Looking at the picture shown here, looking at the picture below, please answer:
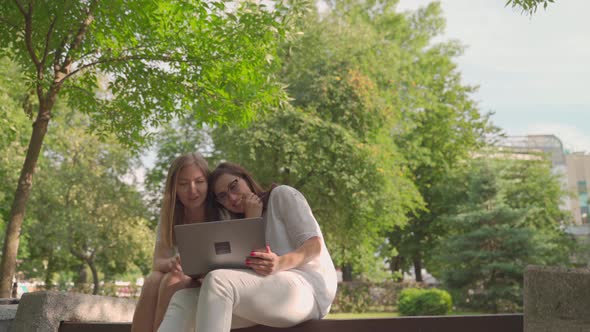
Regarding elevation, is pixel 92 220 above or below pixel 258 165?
below

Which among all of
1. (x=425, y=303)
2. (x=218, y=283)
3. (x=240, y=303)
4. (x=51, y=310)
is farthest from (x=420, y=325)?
(x=425, y=303)

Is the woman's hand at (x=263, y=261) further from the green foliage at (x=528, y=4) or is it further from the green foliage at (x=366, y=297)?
the green foliage at (x=366, y=297)

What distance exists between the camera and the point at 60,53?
902 cm

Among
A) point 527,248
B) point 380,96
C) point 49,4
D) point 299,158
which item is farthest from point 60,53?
point 527,248

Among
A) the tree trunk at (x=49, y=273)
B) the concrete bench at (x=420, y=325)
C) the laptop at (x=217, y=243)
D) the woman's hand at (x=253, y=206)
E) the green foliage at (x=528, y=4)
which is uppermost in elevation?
the green foliage at (x=528, y=4)

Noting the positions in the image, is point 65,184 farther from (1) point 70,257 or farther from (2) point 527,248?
(2) point 527,248

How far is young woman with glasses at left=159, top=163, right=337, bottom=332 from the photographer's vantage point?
128 inches

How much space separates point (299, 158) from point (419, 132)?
10854 mm

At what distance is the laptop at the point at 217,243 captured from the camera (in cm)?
336

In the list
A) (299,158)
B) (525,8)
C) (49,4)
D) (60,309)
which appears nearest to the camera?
(60,309)

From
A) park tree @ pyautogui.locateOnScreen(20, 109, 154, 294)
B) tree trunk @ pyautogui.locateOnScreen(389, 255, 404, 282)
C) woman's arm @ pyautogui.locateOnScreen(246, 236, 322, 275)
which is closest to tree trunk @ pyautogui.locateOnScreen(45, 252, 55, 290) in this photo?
park tree @ pyautogui.locateOnScreen(20, 109, 154, 294)

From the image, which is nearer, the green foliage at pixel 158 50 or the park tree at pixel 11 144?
the green foliage at pixel 158 50

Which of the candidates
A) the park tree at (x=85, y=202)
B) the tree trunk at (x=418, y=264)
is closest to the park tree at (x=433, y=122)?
the tree trunk at (x=418, y=264)

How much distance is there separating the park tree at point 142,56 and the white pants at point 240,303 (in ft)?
17.8
